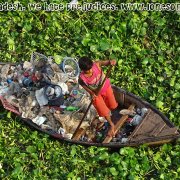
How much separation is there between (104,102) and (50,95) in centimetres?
82

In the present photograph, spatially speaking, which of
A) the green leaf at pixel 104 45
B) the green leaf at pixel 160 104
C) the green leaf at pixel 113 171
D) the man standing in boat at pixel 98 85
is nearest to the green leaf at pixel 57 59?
the green leaf at pixel 104 45

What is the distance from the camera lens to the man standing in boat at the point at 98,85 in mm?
6582

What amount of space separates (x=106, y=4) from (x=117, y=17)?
39cm

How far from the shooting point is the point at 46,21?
9156 mm

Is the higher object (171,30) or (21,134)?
(171,30)

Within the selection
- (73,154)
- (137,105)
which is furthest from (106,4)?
(73,154)

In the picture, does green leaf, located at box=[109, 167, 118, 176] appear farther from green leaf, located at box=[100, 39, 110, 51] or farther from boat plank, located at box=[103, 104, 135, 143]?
green leaf, located at box=[100, 39, 110, 51]

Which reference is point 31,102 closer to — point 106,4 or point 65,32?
point 65,32

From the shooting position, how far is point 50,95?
7480 mm

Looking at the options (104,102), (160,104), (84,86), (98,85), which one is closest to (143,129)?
(104,102)

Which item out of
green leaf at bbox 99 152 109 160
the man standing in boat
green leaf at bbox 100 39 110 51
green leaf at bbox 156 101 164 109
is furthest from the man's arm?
green leaf at bbox 100 39 110 51

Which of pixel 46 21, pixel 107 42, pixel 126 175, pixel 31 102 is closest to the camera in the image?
pixel 126 175

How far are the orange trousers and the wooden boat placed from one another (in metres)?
0.30

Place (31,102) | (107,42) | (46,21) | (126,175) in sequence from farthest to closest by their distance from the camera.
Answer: (46,21) → (107,42) → (31,102) → (126,175)
